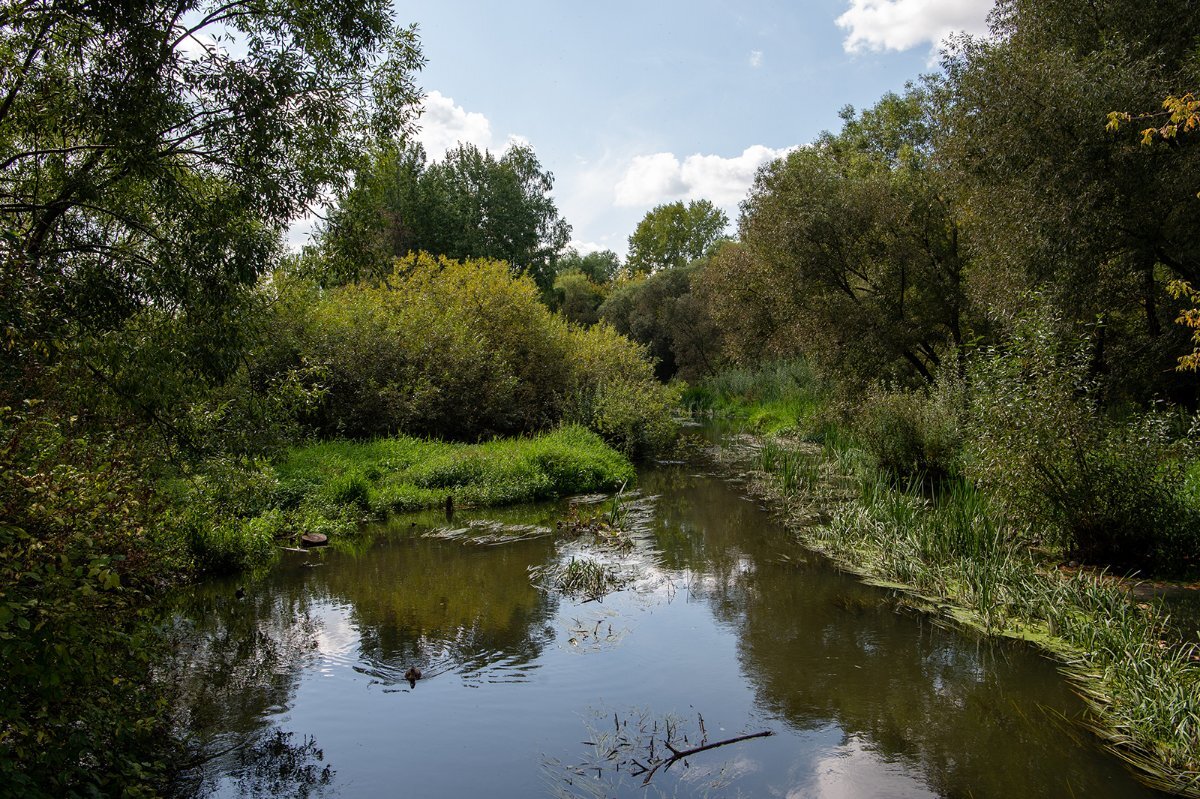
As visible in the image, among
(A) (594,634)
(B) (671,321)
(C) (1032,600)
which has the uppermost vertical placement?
(B) (671,321)

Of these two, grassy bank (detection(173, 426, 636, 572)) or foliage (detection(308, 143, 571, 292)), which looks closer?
grassy bank (detection(173, 426, 636, 572))

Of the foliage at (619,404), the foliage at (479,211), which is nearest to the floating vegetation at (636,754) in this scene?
the foliage at (619,404)

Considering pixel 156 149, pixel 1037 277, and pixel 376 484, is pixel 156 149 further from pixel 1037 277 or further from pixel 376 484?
pixel 1037 277

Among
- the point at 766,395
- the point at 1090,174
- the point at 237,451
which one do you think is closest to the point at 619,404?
the point at 766,395

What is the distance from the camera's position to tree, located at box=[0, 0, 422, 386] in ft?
18.5

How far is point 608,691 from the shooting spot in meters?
6.64

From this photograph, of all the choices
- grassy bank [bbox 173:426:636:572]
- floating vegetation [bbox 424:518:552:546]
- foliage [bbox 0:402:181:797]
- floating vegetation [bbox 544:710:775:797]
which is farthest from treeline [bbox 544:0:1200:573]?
foliage [bbox 0:402:181:797]

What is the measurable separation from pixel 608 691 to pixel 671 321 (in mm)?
34638

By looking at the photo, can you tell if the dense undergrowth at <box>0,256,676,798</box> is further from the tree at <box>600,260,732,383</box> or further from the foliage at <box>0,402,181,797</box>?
the tree at <box>600,260,732,383</box>

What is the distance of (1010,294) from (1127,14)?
501 cm

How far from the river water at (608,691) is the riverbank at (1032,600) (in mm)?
270

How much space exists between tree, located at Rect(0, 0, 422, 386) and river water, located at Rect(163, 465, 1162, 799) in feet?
10.5

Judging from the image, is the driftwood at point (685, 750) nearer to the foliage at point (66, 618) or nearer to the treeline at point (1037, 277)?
the foliage at point (66, 618)

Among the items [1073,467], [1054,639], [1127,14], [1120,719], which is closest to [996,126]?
[1127,14]
